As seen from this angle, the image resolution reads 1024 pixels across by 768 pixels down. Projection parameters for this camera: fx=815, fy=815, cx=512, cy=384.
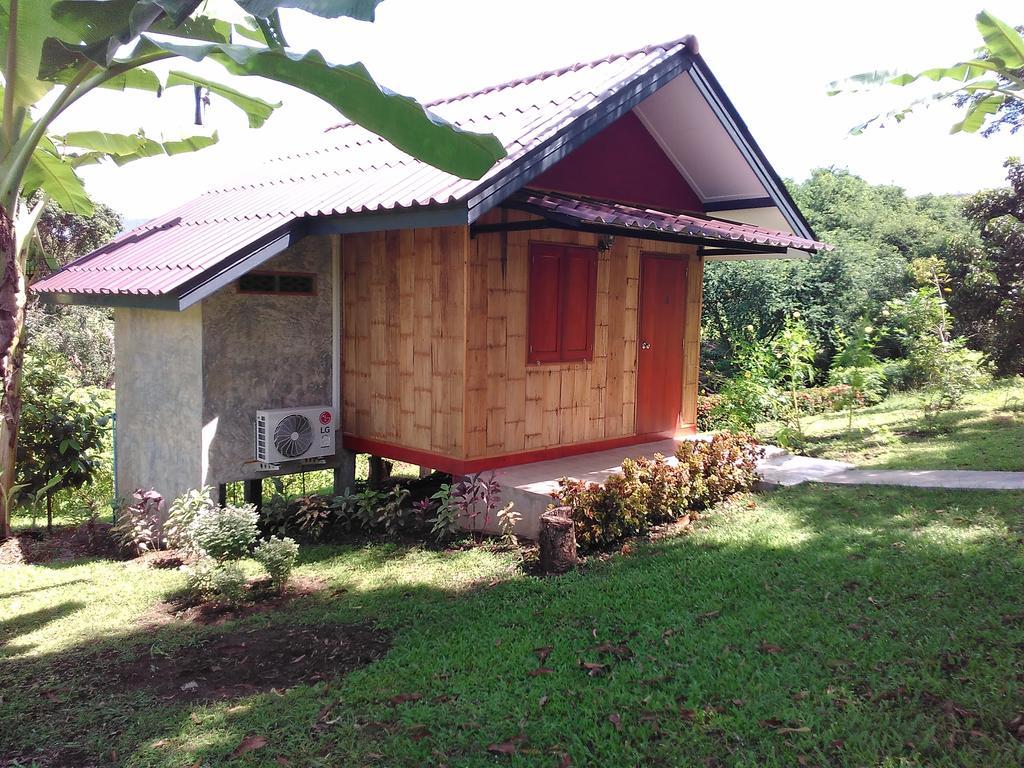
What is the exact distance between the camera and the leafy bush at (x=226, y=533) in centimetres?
721

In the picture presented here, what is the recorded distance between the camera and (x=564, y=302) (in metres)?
8.95

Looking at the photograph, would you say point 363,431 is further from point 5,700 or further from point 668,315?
point 5,700

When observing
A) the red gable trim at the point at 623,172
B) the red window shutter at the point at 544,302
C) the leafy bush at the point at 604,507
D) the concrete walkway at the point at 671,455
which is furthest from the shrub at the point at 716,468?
the red gable trim at the point at 623,172

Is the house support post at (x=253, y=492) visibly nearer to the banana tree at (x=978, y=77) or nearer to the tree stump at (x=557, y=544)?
the tree stump at (x=557, y=544)

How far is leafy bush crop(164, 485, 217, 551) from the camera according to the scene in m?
7.81

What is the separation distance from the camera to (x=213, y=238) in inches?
335

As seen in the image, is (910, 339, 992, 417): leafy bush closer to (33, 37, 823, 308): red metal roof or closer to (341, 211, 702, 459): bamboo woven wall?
(341, 211, 702, 459): bamboo woven wall

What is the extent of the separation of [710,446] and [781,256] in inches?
137

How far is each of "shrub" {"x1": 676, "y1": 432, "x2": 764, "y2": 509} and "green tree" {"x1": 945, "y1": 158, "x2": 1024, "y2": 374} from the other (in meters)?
6.20

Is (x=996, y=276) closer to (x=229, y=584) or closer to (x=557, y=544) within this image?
(x=557, y=544)

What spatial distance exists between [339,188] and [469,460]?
3225mm

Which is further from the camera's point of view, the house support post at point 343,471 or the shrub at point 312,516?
the house support post at point 343,471

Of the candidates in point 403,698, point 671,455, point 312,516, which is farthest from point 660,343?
point 403,698

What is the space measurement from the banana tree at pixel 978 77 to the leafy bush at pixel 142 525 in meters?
7.83
